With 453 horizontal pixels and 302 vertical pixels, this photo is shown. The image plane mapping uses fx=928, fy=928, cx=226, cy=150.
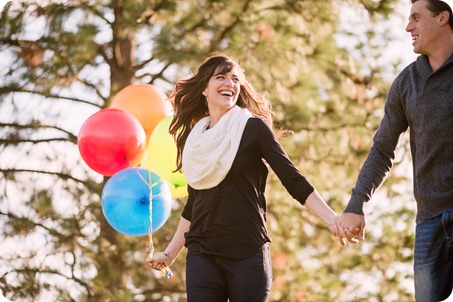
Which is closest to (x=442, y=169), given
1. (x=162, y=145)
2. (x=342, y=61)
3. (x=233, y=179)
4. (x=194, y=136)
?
(x=233, y=179)

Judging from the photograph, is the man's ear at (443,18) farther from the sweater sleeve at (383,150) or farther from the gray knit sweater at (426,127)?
the sweater sleeve at (383,150)

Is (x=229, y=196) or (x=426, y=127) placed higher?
(x=426, y=127)

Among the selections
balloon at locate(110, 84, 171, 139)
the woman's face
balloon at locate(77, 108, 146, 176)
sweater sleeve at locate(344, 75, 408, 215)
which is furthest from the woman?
balloon at locate(110, 84, 171, 139)

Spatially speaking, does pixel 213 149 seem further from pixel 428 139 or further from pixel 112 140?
pixel 112 140

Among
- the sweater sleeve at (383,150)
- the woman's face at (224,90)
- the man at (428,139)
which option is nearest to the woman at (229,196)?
the woman's face at (224,90)

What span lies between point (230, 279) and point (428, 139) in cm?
93

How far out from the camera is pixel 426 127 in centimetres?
354

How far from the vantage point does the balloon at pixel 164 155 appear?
554 centimetres

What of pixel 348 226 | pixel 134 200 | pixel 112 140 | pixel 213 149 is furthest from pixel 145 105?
pixel 348 226

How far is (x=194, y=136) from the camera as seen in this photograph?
405cm

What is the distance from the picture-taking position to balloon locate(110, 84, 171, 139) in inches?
244

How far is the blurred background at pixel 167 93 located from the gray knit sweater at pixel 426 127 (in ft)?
15.0

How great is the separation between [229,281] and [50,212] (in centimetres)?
517

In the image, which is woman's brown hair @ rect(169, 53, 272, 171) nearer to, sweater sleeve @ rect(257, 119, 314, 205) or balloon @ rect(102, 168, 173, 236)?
sweater sleeve @ rect(257, 119, 314, 205)
